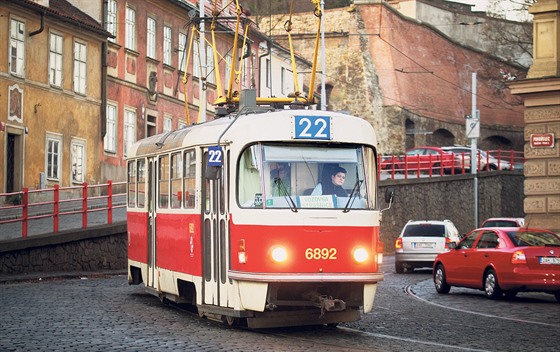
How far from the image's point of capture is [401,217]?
52.3 metres

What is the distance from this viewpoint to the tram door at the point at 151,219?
20.0 metres

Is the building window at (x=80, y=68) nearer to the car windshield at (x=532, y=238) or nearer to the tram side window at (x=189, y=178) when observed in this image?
the car windshield at (x=532, y=238)

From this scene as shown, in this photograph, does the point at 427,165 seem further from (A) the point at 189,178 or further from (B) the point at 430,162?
(A) the point at 189,178

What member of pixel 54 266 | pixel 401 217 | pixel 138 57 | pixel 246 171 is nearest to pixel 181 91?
pixel 138 57

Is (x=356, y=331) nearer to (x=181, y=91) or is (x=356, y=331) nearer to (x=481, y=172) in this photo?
(x=181, y=91)

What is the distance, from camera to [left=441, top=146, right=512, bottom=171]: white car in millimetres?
58875

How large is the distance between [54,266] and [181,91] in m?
24.5

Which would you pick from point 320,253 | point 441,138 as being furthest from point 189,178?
point 441,138

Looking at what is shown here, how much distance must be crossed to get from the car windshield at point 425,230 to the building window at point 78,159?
12.5 meters

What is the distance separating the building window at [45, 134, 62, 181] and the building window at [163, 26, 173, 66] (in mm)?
9892

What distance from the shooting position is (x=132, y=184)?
22.0m

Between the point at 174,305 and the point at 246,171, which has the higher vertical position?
the point at 246,171

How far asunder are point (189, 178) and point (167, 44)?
107ft

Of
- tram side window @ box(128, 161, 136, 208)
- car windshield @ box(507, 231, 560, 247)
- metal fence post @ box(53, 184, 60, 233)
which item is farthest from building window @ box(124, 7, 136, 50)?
car windshield @ box(507, 231, 560, 247)
